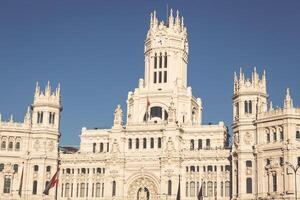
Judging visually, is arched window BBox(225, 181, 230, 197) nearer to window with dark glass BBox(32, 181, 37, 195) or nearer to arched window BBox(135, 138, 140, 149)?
arched window BBox(135, 138, 140, 149)

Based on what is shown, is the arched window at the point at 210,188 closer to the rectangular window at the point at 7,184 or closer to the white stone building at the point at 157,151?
the white stone building at the point at 157,151

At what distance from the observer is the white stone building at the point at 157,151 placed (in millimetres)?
104438

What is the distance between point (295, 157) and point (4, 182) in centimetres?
5738

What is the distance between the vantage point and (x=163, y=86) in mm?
129750

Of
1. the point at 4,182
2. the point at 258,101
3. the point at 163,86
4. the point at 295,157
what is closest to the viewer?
the point at 295,157

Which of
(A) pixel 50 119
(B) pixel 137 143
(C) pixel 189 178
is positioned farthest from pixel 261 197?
(A) pixel 50 119

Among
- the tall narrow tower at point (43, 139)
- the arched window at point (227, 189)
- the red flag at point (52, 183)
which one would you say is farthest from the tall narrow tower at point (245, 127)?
the tall narrow tower at point (43, 139)

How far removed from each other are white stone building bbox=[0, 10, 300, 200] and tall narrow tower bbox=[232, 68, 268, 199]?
183 millimetres

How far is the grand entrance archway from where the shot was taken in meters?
115

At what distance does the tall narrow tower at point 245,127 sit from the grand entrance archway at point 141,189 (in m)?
17.7

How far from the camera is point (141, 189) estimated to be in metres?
116

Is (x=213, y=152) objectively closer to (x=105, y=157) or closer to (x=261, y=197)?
(x=261, y=197)

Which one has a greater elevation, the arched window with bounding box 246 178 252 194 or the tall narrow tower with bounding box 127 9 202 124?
the tall narrow tower with bounding box 127 9 202 124

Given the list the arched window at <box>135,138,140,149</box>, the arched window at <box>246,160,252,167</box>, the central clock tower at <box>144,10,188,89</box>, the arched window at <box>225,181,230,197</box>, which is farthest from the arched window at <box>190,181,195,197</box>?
the central clock tower at <box>144,10,188,89</box>
